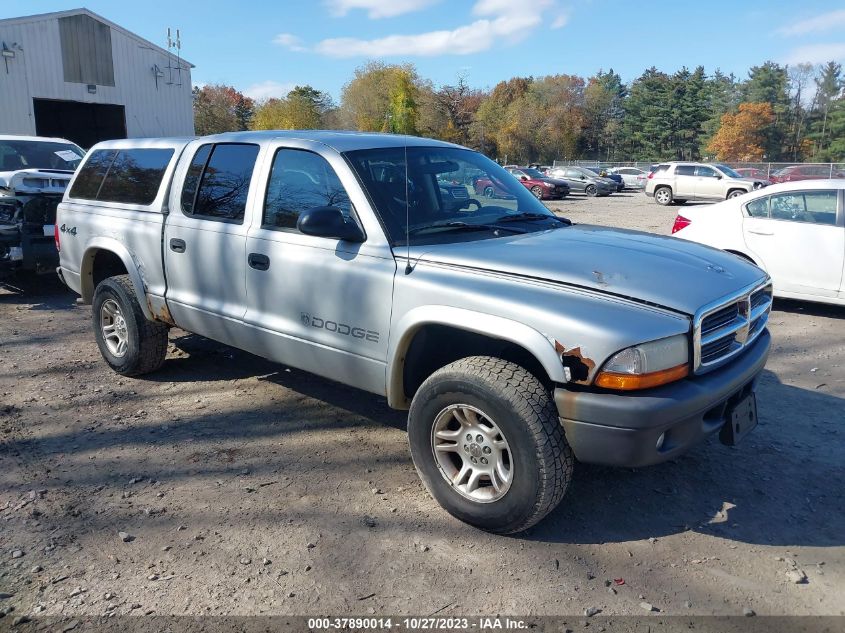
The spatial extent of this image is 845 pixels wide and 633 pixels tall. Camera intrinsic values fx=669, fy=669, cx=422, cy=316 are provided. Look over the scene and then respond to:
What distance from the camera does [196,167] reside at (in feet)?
15.4

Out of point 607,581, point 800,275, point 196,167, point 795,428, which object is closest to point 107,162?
point 196,167

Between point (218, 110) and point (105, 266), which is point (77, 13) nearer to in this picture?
point (105, 266)

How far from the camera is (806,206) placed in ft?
24.6

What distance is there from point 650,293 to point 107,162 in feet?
15.2

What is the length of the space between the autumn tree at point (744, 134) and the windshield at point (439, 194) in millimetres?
73498

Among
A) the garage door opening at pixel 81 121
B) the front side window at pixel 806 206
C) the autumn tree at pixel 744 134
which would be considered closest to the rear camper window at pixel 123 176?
the front side window at pixel 806 206

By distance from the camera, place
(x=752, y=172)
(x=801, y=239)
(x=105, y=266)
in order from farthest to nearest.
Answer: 1. (x=752, y=172)
2. (x=801, y=239)
3. (x=105, y=266)

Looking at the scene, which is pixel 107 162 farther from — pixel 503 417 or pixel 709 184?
pixel 709 184

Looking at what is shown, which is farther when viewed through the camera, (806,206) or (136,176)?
(806,206)

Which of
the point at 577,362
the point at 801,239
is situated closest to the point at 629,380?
the point at 577,362

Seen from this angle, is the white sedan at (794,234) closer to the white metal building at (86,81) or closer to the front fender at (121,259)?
the front fender at (121,259)

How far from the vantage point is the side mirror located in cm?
351

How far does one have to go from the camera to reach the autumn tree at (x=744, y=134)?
230 feet

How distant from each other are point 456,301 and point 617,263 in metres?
0.85
